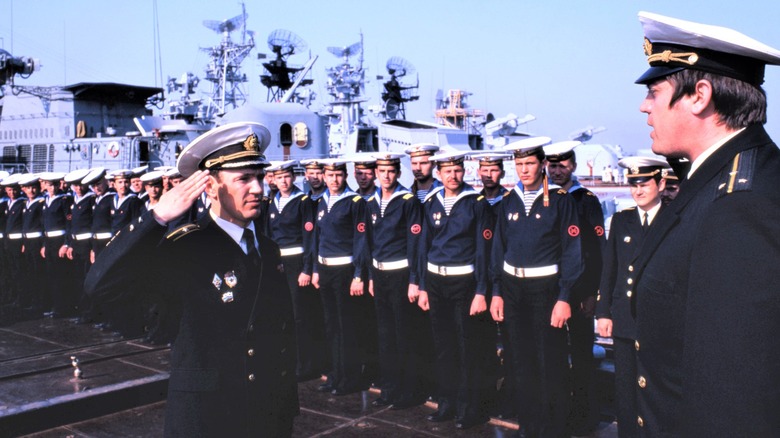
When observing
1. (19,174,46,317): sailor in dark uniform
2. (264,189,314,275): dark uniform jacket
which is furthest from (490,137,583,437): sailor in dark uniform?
(19,174,46,317): sailor in dark uniform

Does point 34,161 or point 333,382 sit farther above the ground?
point 34,161

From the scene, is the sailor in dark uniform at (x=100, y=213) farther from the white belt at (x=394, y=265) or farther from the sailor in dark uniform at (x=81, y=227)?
the white belt at (x=394, y=265)

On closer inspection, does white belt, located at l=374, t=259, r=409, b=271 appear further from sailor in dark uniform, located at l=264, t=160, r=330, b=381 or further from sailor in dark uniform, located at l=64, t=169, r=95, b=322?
sailor in dark uniform, located at l=64, t=169, r=95, b=322

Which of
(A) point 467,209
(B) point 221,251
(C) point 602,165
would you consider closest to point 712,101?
(B) point 221,251

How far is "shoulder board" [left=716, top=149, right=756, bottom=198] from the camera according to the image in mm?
1343

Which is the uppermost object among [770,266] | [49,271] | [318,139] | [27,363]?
[318,139]

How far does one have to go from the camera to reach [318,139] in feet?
66.6

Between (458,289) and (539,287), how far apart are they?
2.57ft

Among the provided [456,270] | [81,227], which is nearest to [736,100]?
[456,270]

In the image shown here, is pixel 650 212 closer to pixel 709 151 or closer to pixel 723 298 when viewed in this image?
pixel 709 151

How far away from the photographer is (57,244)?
9.71 meters

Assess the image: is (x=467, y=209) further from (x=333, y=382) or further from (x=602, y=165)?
(x=602, y=165)

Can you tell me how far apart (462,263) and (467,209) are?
17.7 inches

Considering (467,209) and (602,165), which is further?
(602,165)
